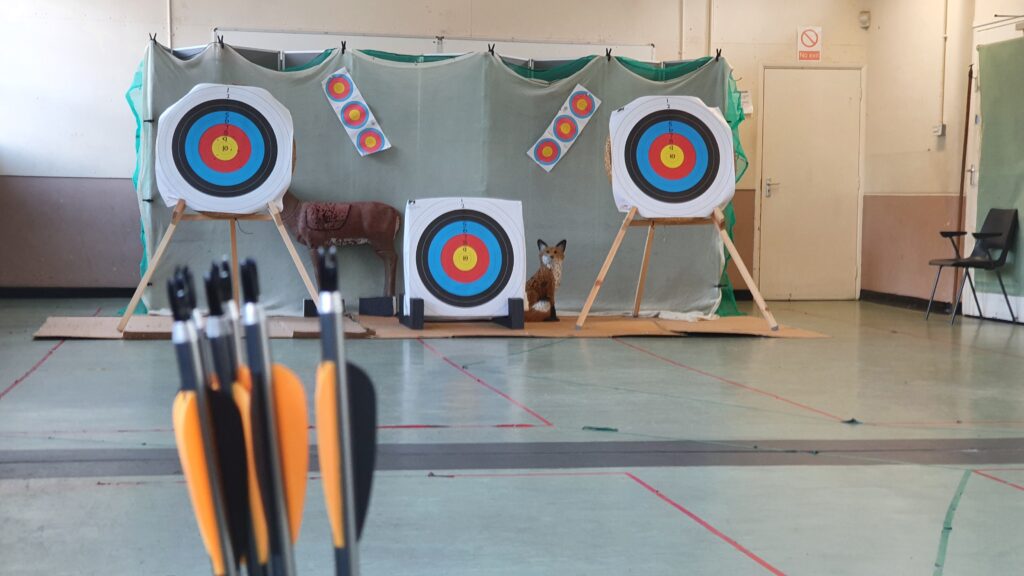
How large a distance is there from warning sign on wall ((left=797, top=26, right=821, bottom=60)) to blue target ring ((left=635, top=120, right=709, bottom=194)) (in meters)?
2.69

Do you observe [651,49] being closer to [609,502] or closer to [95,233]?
[95,233]

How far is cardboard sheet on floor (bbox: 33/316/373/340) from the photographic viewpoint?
5043 millimetres

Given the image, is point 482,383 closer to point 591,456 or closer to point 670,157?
point 591,456

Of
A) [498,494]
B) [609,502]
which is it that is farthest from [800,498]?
[498,494]

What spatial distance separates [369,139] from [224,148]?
3.40ft

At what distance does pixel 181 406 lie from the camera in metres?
0.73

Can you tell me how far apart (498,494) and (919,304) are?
5.87m

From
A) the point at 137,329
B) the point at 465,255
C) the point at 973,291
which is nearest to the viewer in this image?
the point at 137,329

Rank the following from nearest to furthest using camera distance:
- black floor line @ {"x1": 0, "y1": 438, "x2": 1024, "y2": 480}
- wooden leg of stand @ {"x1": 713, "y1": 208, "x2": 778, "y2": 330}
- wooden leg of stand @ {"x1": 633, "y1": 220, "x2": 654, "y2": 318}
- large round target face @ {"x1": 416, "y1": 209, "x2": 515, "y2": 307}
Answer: black floor line @ {"x1": 0, "y1": 438, "x2": 1024, "y2": 480} → wooden leg of stand @ {"x1": 713, "y1": 208, "x2": 778, "y2": 330} → large round target face @ {"x1": 416, "y1": 209, "x2": 515, "y2": 307} → wooden leg of stand @ {"x1": 633, "y1": 220, "x2": 654, "y2": 318}

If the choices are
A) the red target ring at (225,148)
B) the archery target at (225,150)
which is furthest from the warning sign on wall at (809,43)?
the red target ring at (225,148)

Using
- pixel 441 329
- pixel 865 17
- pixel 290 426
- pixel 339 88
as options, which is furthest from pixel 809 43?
pixel 290 426

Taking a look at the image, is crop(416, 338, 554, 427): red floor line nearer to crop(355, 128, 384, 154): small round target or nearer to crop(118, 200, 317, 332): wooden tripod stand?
crop(118, 200, 317, 332): wooden tripod stand

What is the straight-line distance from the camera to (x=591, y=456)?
2.77 meters

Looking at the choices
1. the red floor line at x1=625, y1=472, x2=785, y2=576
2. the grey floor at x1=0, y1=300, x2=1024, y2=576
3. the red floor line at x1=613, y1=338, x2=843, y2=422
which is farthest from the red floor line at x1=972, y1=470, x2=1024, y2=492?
the red floor line at x1=625, y1=472, x2=785, y2=576
